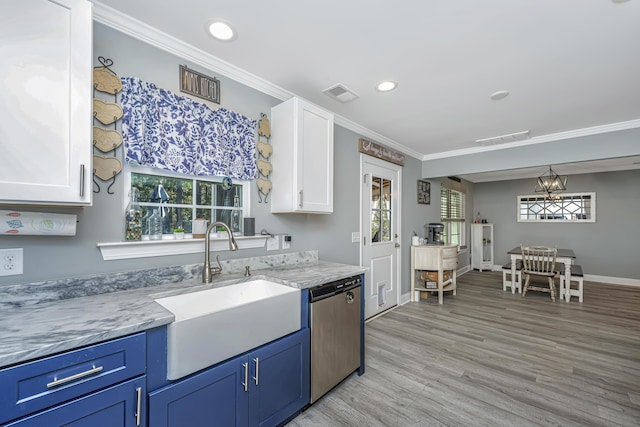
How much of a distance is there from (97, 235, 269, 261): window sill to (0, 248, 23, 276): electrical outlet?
31cm

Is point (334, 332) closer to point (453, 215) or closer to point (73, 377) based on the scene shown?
point (73, 377)

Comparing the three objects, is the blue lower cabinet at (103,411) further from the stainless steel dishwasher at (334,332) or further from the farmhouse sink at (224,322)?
the stainless steel dishwasher at (334,332)

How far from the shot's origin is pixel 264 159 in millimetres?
2449

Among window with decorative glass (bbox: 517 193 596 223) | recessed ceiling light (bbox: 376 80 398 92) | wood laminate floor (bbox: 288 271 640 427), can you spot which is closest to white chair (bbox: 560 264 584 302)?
wood laminate floor (bbox: 288 271 640 427)

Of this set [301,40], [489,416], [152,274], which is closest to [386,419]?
[489,416]

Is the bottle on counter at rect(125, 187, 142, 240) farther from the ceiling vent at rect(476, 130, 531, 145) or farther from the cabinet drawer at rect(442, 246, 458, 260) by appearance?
the ceiling vent at rect(476, 130, 531, 145)

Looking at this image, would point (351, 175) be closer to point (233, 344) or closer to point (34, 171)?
point (233, 344)

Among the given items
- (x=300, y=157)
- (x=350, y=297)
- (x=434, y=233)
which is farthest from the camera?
(x=434, y=233)

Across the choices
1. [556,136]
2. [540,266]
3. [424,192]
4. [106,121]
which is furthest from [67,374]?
[540,266]

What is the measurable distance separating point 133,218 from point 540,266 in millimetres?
6035

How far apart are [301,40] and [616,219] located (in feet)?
24.8

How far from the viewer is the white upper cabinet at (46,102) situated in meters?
1.15

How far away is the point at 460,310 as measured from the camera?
411 cm

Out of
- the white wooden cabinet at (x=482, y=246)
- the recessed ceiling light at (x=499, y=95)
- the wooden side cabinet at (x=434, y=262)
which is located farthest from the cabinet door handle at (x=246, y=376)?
the white wooden cabinet at (x=482, y=246)
